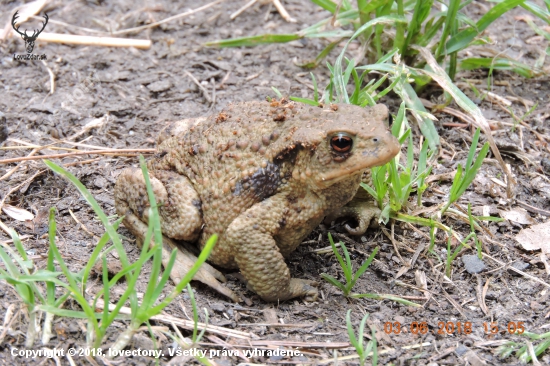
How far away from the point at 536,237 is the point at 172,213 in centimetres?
218

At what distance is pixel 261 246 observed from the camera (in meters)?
3.01

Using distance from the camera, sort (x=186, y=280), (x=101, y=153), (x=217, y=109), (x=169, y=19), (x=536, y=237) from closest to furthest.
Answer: (x=186, y=280)
(x=536, y=237)
(x=101, y=153)
(x=217, y=109)
(x=169, y=19)

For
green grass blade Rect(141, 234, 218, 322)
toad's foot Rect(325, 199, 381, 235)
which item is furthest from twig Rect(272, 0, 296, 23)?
green grass blade Rect(141, 234, 218, 322)

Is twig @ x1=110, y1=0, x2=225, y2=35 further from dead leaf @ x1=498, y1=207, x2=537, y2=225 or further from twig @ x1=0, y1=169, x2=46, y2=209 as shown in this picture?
dead leaf @ x1=498, y1=207, x2=537, y2=225

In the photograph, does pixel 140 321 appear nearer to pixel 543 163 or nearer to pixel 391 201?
pixel 391 201

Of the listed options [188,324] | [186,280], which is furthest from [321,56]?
[186,280]

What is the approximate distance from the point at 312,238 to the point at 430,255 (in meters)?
0.74

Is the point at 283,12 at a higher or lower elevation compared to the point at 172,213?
higher

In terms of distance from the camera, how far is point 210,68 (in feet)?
16.0

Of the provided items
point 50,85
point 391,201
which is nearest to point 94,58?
point 50,85

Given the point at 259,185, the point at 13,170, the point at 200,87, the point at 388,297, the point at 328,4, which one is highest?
the point at 328,4

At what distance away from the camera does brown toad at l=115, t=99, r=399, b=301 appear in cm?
291
